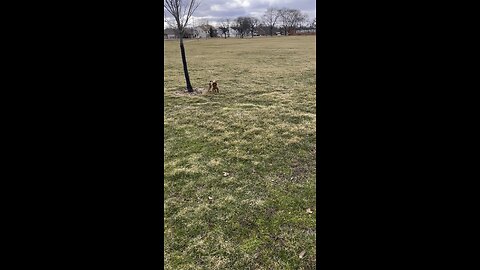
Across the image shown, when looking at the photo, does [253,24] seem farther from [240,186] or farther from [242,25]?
[240,186]

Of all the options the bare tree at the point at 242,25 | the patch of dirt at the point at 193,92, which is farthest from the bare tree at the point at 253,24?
the patch of dirt at the point at 193,92

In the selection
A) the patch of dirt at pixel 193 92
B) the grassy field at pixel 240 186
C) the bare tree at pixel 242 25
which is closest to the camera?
the grassy field at pixel 240 186

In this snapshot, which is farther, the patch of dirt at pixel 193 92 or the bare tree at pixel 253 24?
the bare tree at pixel 253 24

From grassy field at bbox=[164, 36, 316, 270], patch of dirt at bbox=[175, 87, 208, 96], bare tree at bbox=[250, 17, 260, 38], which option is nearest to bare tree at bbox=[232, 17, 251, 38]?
bare tree at bbox=[250, 17, 260, 38]

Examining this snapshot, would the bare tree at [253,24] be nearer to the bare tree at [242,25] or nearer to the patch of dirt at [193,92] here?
the bare tree at [242,25]

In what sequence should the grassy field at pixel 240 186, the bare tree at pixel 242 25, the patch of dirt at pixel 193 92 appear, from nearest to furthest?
1. the grassy field at pixel 240 186
2. the patch of dirt at pixel 193 92
3. the bare tree at pixel 242 25

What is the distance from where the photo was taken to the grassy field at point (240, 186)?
8.69 ft

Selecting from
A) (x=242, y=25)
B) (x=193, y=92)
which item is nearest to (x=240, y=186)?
(x=193, y=92)

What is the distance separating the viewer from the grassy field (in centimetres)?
265

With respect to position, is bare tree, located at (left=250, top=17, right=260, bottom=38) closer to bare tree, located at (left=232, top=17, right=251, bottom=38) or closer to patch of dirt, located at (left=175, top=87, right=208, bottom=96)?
bare tree, located at (left=232, top=17, right=251, bottom=38)
